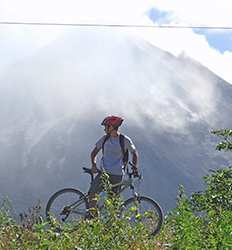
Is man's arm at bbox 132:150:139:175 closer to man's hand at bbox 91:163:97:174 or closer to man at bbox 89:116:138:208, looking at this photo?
man at bbox 89:116:138:208

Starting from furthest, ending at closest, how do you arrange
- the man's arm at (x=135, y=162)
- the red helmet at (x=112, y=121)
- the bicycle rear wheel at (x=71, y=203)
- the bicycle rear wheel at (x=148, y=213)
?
the bicycle rear wheel at (x=71, y=203), the man's arm at (x=135, y=162), the red helmet at (x=112, y=121), the bicycle rear wheel at (x=148, y=213)

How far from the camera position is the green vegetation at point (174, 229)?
6191 mm

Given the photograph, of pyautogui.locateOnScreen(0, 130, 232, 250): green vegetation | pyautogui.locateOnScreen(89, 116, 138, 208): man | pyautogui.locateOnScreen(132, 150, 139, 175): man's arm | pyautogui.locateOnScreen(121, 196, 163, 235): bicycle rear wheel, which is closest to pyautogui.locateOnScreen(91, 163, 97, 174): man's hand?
pyautogui.locateOnScreen(89, 116, 138, 208): man

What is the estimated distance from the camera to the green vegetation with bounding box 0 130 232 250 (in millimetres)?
6191

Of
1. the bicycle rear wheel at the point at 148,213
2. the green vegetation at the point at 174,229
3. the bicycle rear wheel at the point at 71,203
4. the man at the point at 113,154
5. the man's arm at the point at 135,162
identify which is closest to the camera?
the green vegetation at the point at 174,229

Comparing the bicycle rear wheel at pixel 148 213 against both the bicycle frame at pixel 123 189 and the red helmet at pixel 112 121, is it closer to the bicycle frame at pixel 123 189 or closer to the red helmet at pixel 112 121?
the bicycle frame at pixel 123 189

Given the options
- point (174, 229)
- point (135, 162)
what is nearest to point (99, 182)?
point (135, 162)

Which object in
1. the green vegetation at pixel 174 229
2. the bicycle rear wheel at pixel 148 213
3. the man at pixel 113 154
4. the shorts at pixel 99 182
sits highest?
the man at pixel 113 154

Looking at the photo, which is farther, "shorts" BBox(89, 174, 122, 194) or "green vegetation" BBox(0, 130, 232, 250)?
"shorts" BBox(89, 174, 122, 194)

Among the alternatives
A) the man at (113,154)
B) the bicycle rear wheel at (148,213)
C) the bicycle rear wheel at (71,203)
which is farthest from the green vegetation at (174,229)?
the bicycle rear wheel at (71,203)

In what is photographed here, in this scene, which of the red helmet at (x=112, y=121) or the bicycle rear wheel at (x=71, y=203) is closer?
the red helmet at (x=112, y=121)

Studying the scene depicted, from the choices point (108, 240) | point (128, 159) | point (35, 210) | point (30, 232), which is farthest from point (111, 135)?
point (108, 240)

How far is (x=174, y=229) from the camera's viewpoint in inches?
265

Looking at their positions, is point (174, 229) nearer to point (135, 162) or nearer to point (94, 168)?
point (94, 168)
